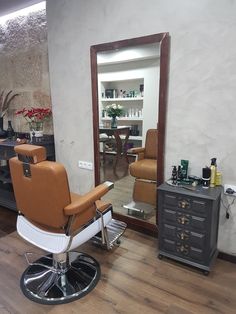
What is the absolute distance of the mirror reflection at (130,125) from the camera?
2.09 metres

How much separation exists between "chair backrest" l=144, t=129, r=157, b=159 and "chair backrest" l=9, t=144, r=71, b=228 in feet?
3.34

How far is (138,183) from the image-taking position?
241 cm

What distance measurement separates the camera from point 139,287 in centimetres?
168

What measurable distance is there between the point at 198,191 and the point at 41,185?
3.64 feet

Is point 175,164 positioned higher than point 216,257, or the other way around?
point 175,164

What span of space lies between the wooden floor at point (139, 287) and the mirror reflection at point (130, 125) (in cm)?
50

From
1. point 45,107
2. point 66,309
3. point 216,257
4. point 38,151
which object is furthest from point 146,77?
point 66,309

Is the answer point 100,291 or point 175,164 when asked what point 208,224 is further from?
point 100,291

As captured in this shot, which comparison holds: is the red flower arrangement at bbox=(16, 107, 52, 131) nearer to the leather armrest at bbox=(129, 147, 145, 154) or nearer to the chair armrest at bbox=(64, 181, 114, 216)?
the leather armrest at bbox=(129, 147, 145, 154)

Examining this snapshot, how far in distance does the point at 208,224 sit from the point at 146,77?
4.30 feet

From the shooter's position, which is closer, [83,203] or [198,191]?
[83,203]

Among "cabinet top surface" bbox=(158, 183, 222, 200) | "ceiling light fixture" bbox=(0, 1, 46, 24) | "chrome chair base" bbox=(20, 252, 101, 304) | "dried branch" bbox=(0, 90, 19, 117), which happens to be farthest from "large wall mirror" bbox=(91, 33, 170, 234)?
"dried branch" bbox=(0, 90, 19, 117)

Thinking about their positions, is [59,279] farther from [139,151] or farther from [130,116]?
[130,116]

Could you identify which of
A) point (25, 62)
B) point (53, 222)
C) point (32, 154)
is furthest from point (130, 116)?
point (25, 62)
